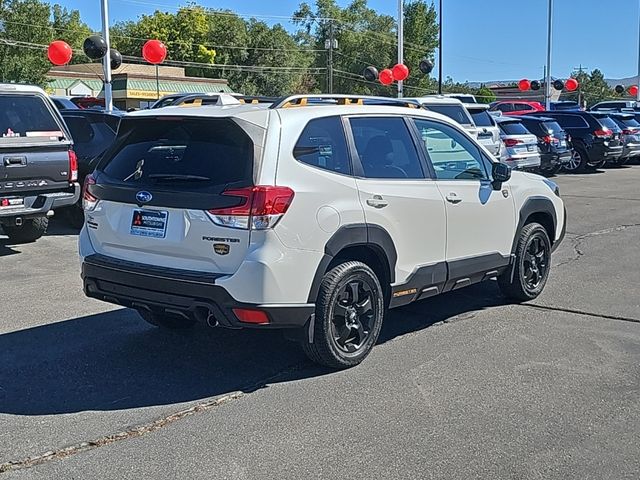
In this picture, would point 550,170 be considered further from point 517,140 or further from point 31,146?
point 31,146

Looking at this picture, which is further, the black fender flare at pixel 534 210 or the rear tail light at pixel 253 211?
the black fender flare at pixel 534 210

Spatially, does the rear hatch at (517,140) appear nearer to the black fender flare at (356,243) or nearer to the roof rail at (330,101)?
the roof rail at (330,101)

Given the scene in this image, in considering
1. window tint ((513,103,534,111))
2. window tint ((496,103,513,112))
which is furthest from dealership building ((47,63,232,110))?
window tint ((513,103,534,111))

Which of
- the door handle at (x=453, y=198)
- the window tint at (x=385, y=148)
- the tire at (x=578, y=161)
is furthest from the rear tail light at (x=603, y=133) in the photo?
the window tint at (x=385, y=148)

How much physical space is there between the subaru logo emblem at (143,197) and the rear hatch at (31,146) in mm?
4705

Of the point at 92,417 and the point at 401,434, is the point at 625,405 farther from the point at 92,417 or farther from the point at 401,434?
the point at 92,417

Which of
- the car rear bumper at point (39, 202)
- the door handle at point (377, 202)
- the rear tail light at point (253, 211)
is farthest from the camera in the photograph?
the car rear bumper at point (39, 202)

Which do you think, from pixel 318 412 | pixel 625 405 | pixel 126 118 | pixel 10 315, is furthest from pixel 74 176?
pixel 625 405

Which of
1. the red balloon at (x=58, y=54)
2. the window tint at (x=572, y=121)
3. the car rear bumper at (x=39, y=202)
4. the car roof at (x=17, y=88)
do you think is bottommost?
the car rear bumper at (x=39, y=202)

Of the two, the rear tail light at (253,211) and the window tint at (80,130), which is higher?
the window tint at (80,130)

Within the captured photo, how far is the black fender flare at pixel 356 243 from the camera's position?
197 inches

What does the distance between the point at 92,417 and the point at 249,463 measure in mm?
1126

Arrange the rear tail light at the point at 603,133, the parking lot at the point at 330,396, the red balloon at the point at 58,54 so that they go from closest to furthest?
the parking lot at the point at 330,396, the red balloon at the point at 58,54, the rear tail light at the point at 603,133

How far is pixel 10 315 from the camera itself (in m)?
6.74
